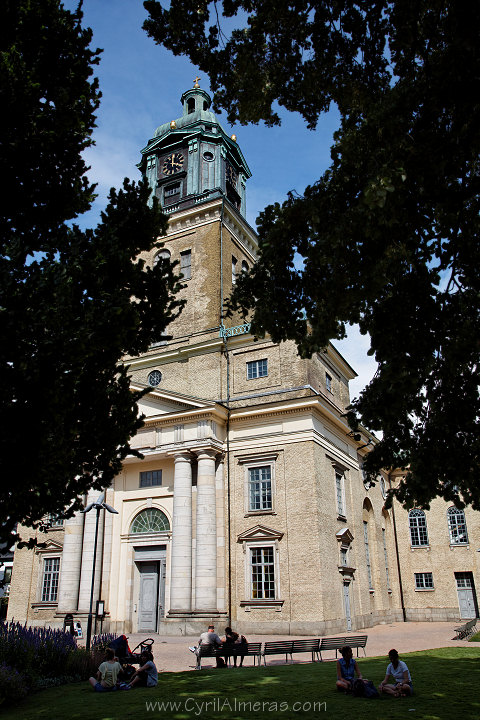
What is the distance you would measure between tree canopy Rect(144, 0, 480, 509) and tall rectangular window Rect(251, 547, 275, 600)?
16.5 m

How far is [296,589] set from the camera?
24.5 meters

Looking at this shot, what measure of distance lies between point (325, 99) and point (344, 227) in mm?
3616

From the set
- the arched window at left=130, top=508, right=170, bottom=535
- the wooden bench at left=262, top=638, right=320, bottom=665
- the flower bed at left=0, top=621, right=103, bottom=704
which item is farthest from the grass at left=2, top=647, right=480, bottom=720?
the arched window at left=130, top=508, right=170, bottom=535

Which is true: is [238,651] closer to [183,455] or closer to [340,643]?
[340,643]

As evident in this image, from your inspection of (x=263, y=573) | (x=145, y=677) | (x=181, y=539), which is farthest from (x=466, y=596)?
(x=145, y=677)

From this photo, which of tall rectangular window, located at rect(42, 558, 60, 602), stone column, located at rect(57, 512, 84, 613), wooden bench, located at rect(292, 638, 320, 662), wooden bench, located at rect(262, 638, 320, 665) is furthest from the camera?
tall rectangular window, located at rect(42, 558, 60, 602)

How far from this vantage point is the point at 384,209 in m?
7.53

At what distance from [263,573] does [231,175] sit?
2624 centimetres

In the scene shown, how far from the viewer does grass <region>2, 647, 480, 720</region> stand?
8430 mm

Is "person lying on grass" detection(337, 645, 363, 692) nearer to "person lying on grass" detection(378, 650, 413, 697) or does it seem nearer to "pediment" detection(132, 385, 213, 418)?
"person lying on grass" detection(378, 650, 413, 697)

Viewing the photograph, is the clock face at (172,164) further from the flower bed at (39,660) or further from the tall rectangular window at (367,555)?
the flower bed at (39,660)

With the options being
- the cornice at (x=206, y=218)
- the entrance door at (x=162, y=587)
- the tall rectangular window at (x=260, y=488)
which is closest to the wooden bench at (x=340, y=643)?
the tall rectangular window at (x=260, y=488)

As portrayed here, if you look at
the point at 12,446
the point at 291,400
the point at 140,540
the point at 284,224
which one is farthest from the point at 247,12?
the point at 140,540

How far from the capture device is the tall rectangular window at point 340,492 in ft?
96.0
